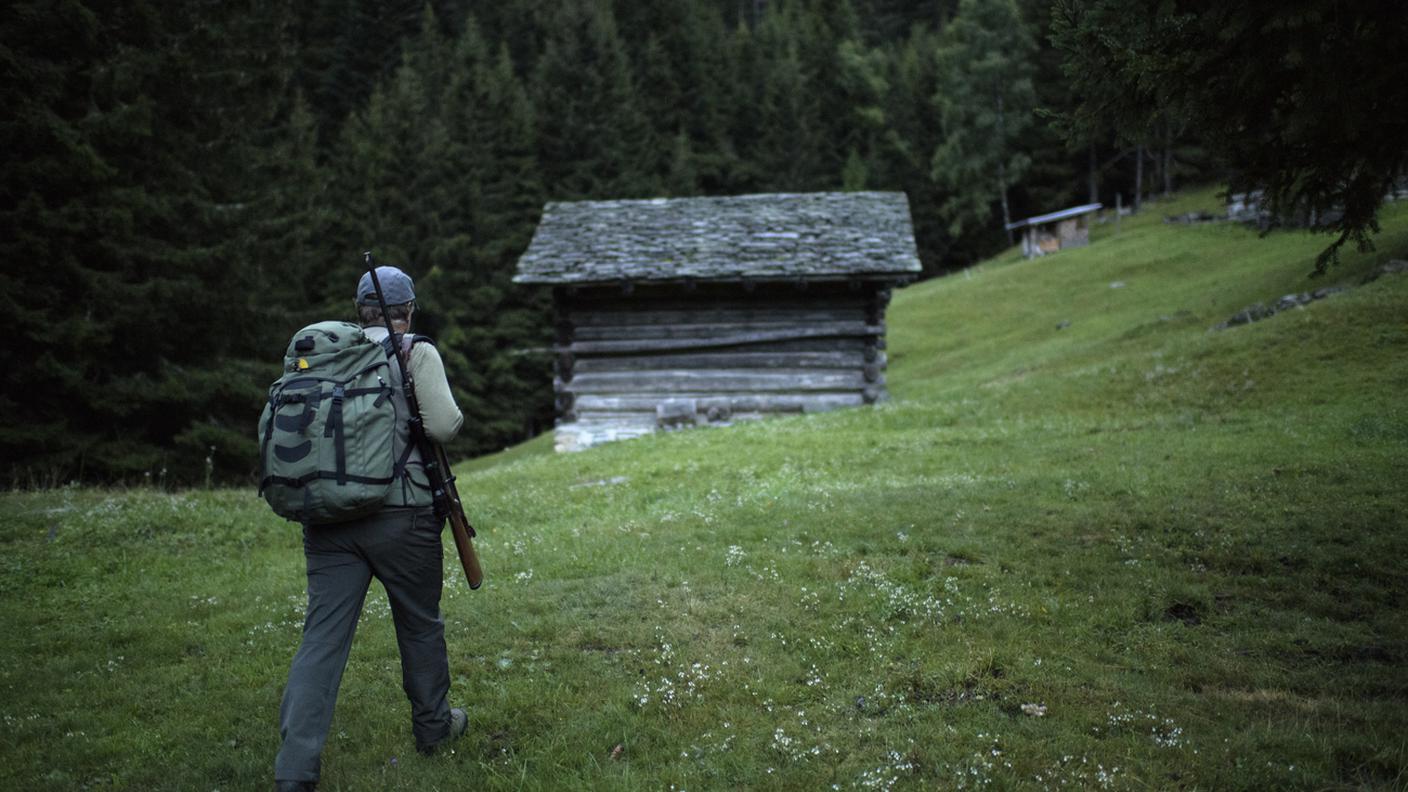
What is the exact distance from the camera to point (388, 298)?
492cm

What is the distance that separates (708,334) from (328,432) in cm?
1807

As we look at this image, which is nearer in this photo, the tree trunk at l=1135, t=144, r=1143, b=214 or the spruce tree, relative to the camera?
the tree trunk at l=1135, t=144, r=1143, b=214

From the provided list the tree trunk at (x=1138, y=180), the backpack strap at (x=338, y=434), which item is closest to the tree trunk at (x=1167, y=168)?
the tree trunk at (x=1138, y=180)

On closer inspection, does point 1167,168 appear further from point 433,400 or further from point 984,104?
point 433,400

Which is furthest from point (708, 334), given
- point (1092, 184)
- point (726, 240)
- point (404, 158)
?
point (1092, 184)

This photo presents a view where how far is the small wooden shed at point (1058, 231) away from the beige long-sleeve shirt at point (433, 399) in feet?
171

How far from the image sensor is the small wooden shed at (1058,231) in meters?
52.4

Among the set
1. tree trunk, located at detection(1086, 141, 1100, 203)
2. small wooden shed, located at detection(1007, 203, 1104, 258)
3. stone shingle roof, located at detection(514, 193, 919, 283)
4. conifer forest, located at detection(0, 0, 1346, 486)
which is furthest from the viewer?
tree trunk, located at detection(1086, 141, 1100, 203)

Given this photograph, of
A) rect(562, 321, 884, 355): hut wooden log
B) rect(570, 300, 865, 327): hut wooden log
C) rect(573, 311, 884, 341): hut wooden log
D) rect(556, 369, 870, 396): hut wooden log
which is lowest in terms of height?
rect(556, 369, 870, 396): hut wooden log

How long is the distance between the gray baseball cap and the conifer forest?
16.8 feet

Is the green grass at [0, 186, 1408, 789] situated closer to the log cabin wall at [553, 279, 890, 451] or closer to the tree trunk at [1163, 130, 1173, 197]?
the log cabin wall at [553, 279, 890, 451]

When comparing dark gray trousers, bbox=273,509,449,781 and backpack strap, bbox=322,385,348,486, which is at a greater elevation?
backpack strap, bbox=322,385,348,486

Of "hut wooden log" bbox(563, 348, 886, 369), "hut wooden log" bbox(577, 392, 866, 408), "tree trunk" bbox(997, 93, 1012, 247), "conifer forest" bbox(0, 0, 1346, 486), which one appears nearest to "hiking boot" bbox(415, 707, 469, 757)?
"conifer forest" bbox(0, 0, 1346, 486)

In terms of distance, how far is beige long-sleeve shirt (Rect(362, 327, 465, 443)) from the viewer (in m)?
4.73
